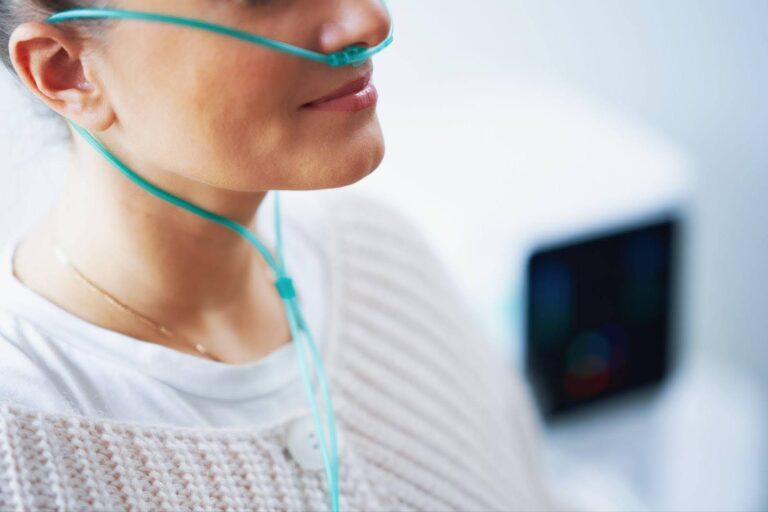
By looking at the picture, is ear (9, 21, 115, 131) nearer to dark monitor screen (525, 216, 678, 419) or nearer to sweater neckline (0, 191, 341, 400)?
sweater neckline (0, 191, 341, 400)

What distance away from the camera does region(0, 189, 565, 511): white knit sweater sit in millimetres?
780

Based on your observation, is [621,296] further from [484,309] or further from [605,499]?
[605,499]

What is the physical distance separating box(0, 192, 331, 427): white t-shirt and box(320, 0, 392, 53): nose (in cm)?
31

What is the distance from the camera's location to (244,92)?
77cm

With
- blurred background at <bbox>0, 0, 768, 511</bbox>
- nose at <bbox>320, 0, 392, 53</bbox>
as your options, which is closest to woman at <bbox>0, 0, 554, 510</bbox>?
nose at <bbox>320, 0, 392, 53</bbox>

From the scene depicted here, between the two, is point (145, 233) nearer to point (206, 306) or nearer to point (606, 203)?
point (206, 306)

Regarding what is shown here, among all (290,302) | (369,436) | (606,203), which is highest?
(606,203)

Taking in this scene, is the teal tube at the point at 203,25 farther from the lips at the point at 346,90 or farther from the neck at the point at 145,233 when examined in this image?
the neck at the point at 145,233

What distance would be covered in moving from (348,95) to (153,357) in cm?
28

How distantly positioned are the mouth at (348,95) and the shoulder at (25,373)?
0.30m

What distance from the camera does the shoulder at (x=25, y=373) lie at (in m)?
0.79

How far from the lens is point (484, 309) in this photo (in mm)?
1677

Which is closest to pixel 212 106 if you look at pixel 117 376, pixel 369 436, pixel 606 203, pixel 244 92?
pixel 244 92

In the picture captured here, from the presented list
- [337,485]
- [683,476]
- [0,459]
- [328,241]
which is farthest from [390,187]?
[0,459]
